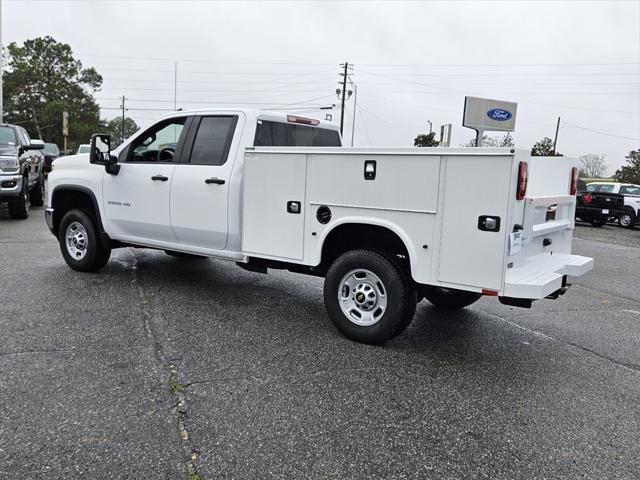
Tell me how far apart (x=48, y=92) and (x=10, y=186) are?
166ft

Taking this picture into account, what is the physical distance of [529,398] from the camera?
3807 millimetres

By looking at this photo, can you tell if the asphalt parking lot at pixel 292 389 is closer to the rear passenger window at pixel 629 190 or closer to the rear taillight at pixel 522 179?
the rear taillight at pixel 522 179

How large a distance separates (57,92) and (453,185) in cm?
6063

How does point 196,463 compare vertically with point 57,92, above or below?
below

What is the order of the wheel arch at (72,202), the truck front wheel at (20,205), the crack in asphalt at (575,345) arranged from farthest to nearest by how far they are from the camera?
the truck front wheel at (20,205), the wheel arch at (72,202), the crack in asphalt at (575,345)

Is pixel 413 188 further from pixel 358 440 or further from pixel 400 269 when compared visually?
pixel 358 440

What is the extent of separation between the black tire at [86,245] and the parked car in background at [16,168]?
18.2ft

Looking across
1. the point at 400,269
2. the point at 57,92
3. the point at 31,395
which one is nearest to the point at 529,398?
the point at 400,269

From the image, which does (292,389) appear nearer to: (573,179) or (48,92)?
(573,179)

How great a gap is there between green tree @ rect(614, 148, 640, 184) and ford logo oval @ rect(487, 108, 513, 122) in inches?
1434

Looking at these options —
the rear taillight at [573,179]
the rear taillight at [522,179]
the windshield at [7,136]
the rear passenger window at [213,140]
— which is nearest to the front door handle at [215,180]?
the rear passenger window at [213,140]

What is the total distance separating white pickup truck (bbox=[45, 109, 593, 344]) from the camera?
399 cm

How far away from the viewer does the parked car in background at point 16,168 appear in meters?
11.6

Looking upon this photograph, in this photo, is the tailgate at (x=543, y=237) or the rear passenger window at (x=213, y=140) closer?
the tailgate at (x=543, y=237)
